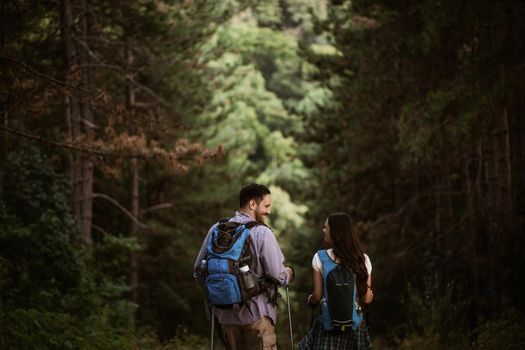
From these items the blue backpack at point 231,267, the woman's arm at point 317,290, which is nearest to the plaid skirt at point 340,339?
the woman's arm at point 317,290

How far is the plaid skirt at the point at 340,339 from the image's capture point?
20.2ft

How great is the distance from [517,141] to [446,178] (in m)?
2.63

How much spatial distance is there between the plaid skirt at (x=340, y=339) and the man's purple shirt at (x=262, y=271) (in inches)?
15.7

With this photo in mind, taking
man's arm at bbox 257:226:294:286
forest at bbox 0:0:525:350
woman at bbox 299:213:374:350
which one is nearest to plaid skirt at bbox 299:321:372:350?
woman at bbox 299:213:374:350

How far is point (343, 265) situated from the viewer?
6.14 meters

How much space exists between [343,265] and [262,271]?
658mm

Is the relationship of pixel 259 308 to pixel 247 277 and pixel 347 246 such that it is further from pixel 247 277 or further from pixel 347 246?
pixel 347 246

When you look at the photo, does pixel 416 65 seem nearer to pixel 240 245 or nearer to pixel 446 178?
pixel 446 178

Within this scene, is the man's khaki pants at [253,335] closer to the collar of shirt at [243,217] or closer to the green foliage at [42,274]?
the collar of shirt at [243,217]

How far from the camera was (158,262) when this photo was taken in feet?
84.4

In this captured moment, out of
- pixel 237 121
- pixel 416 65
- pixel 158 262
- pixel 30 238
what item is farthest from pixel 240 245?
pixel 237 121

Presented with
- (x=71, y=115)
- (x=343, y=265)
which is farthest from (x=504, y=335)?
(x=71, y=115)

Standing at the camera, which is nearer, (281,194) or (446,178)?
(446,178)

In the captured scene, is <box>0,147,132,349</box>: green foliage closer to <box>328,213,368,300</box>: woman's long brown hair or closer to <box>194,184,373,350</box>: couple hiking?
<box>194,184,373,350</box>: couple hiking
